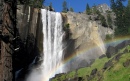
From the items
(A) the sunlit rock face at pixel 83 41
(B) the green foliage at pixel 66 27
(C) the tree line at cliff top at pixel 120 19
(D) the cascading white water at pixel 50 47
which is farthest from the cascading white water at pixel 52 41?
(C) the tree line at cliff top at pixel 120 19

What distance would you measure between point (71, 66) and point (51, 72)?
4.93 metres

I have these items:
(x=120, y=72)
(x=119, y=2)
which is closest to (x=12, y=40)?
(x=120, y=72)

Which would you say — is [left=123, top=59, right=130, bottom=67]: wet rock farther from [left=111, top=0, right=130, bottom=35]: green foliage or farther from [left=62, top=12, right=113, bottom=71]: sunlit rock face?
[left=111, top=0, right=130, bottom=35]: green foliage

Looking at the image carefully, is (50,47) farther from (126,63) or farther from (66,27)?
(126,63)

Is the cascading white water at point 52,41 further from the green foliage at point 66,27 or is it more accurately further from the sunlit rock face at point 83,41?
the sunlit rock face at point 83,41

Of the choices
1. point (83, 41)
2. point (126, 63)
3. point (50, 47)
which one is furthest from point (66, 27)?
point (126, 63)

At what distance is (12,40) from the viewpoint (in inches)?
264

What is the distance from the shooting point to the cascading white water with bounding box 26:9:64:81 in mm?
50750

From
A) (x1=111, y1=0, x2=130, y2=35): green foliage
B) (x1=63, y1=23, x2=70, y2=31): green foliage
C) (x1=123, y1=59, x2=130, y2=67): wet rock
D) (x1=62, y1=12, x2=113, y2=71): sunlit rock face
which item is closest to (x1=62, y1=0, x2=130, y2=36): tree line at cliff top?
(x1=111, y1=0, x2=130, y2=35): green foliage

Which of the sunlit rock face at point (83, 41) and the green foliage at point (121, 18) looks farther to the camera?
the green foliage at point (121, 18)

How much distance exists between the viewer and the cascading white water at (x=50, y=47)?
50.8 meters

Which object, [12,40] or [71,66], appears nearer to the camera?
[12,40]

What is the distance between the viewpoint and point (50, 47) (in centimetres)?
5234

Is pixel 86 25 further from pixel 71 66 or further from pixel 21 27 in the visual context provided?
pixel 21 27
